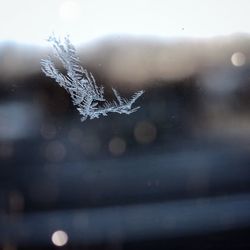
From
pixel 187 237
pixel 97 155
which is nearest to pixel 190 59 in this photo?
pixel 97 155

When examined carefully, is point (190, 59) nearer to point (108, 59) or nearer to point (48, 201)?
point (108, 59)

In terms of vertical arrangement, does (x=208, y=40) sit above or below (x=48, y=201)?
above

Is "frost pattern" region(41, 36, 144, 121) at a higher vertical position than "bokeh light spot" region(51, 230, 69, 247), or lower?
higher

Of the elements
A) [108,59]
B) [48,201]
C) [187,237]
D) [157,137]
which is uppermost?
[108,59]

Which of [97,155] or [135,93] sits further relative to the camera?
[97,155]

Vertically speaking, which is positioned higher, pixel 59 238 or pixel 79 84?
pixel 79 84

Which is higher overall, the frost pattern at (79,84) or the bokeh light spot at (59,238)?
the frost pattern at (79,84)
